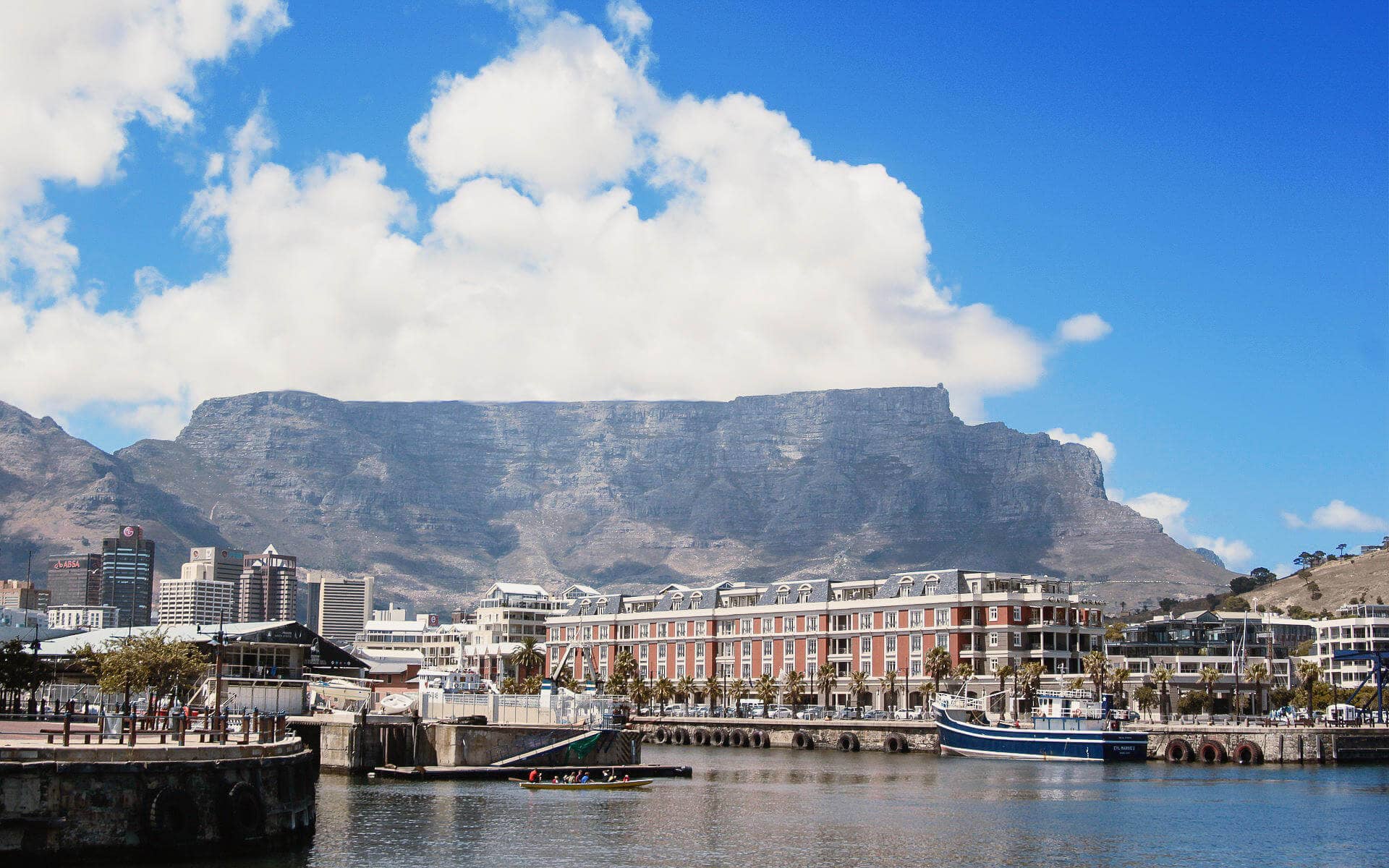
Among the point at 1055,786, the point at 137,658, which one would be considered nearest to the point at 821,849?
the point at 1055,786

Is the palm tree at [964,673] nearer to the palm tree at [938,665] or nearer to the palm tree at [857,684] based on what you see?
the palm tree at [938,665]

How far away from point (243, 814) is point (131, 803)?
4695mm

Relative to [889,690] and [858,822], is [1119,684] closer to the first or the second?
[889,690]

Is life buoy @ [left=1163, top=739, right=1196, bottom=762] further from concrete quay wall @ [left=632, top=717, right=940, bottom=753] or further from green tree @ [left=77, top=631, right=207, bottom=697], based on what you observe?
green tree @ [left=77, top=631, right=207, bottom=697]

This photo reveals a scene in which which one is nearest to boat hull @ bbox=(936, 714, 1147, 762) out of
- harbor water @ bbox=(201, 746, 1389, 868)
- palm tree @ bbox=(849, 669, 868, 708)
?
harbor water @ bbox=(201, 746, 1389, 868)

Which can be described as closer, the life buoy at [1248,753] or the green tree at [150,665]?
the green tree at [150,665]

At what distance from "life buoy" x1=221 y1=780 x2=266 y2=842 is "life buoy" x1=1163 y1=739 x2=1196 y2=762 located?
99.2m

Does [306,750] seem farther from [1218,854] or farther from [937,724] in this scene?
[937,724]

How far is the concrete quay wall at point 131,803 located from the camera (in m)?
48.9

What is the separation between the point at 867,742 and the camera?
519ft

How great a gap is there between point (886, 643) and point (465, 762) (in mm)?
109144

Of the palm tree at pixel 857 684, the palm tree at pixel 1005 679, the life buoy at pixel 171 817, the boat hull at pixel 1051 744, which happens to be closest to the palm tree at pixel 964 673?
the palm tree at pixel 1005 679

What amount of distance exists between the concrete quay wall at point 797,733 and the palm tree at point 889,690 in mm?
21379

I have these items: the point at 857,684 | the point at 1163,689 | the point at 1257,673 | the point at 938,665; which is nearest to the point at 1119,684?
the point at 1163,689
